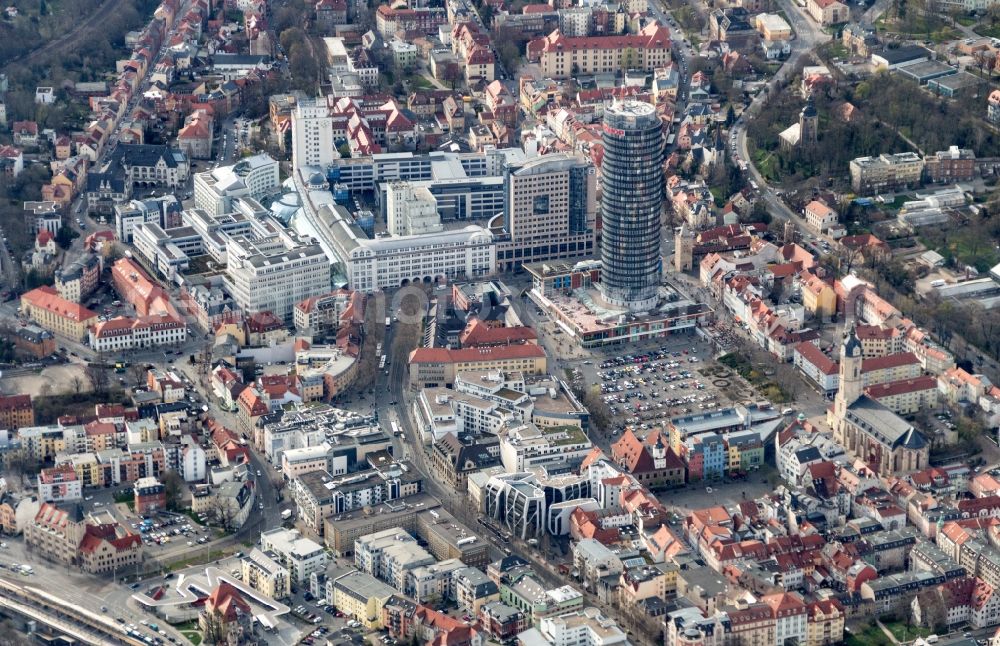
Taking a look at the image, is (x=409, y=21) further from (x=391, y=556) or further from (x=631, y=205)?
(x=391, y=556)

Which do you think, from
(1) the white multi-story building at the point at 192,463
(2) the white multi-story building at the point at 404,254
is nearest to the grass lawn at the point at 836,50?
(2) the white multi-story building at the point at 404,254

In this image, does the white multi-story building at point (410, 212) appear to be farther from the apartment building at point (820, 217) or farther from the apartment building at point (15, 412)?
the apartment building at point (15, 412)

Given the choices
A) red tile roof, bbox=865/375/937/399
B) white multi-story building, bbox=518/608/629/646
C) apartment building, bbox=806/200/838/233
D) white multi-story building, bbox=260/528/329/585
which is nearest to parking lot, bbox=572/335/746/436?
red tile roof, bbox=865/375/937/399

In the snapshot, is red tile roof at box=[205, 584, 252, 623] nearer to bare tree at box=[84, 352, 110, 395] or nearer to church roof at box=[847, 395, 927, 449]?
bare tree at box=[84, 352, 110, 395]

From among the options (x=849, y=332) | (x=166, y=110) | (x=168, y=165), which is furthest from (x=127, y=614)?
(x=166, y=110)

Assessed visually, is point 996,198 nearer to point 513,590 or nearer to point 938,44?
point 938,44

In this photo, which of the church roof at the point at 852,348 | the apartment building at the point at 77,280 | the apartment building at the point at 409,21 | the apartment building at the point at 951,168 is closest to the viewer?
the church roof at the point at 852,348
